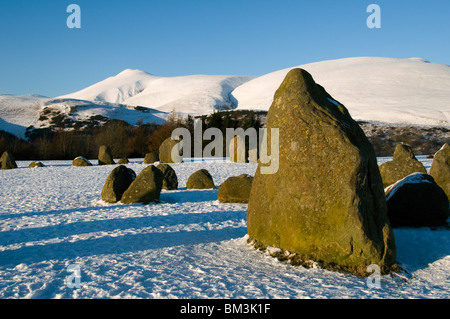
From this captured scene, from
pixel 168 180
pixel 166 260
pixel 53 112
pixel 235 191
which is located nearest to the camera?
pixel 166 260

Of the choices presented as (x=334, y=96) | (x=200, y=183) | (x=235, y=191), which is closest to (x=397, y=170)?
(x=235, y=191)

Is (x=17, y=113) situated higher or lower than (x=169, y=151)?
higher

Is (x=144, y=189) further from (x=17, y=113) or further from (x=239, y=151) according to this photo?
(x=17, y=113)

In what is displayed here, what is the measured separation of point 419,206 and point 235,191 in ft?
19.5

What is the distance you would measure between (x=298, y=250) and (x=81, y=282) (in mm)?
3530

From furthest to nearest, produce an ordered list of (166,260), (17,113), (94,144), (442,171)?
1. (17,113)
2. (94,144)
3. (442,171)
4. (166,260)

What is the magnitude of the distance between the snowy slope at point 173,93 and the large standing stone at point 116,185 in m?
94.9

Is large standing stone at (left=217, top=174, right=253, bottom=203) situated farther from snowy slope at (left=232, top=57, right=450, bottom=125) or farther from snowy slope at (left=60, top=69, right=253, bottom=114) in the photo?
snowy slope at (left=60, top=69, right=253, bottom=114)

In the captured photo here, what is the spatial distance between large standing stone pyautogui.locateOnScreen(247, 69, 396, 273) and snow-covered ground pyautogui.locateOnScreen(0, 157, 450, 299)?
436mm

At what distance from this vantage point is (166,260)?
20.3 feet

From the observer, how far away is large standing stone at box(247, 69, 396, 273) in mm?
5641

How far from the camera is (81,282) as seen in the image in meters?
5.02
